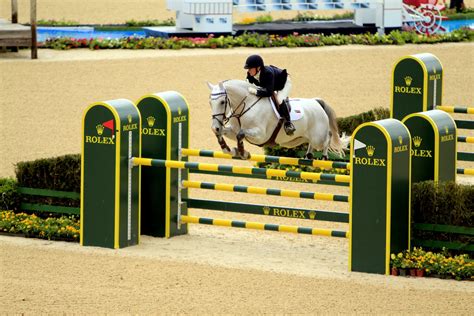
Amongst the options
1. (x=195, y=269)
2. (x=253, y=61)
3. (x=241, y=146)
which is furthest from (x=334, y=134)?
(x=195, y=269)

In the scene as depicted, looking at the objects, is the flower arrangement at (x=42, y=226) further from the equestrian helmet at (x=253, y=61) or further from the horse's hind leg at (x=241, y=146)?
the equestrian helmet at (x=253, y=61)

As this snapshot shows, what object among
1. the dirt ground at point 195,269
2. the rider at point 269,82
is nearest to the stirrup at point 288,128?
the rider at point 269,82

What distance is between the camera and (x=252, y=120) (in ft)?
46.1

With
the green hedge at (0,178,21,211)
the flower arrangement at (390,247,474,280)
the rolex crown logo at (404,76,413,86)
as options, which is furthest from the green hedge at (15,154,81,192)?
the rolex crown logo at (404,76,413,86)

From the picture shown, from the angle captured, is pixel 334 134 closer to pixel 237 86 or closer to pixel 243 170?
pixel 243 170

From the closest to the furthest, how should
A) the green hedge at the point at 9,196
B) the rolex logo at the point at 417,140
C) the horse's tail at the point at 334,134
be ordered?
the rolex logo at the point at 417,140, the horse's tail at the point at 334,134, the green hedge at the point at 9,196

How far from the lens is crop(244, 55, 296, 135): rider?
14.2 m

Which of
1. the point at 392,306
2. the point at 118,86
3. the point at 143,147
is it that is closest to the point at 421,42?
the point at 118,86

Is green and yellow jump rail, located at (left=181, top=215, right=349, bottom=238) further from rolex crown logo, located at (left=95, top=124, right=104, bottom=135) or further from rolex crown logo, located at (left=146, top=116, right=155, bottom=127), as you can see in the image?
rolex crown logo, located at (left=95, top=124, right=104, bottom=135)

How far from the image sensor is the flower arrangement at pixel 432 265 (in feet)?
43.2

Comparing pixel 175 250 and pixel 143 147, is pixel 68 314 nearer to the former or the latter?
pixel 175 250

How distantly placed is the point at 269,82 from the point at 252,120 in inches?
19.8

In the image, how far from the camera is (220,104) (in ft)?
45.2

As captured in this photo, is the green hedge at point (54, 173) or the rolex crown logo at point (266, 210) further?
the green hedge at point (54, 173)
